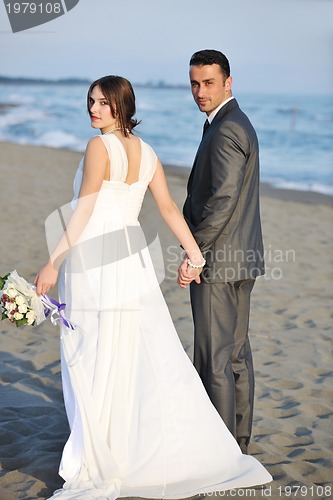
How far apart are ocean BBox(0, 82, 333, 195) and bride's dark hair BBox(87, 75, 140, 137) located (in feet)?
40.2

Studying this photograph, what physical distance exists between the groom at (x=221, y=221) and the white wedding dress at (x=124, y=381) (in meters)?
0.31

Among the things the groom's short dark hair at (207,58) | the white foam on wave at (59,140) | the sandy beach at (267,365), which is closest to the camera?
the groom's short dark hair at (207,58)

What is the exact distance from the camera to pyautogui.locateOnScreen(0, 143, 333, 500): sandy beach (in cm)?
362

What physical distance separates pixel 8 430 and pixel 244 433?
1315 mm

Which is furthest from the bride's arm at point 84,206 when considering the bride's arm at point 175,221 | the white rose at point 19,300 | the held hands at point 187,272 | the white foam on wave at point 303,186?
the white foam on wave at point 303,186

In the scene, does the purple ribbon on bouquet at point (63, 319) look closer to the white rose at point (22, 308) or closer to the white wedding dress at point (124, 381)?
the white wedding dress at point (124, 381)

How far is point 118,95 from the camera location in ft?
10.5

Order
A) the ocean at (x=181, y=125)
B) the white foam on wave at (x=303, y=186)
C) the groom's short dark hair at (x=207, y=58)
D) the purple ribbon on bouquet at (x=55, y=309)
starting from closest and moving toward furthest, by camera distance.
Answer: the purple ribbon on bouquet at (x=55, y=309) → the groom's short dark hair at (x=207, y=58) → the white foam on wave at (x=303, y=186) → the ocean at (x=181, y=125)

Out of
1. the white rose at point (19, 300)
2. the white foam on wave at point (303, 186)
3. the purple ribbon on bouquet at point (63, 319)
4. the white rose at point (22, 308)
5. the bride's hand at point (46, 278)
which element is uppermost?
the bride's hand at point (46, 278)

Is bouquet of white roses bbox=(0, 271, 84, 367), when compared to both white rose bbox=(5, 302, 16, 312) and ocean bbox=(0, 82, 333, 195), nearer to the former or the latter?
white rose bbox=(5, 302, 16, 312)

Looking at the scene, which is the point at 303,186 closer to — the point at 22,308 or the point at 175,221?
the point at 175,221

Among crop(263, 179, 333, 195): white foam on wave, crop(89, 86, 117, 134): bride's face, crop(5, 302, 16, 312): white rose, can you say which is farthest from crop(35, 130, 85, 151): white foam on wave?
crop(5, 302, 16, 312): white rose

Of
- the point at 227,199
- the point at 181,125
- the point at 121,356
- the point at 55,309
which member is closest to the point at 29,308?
the point at 55,309

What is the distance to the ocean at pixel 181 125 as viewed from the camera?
19.5 metres
